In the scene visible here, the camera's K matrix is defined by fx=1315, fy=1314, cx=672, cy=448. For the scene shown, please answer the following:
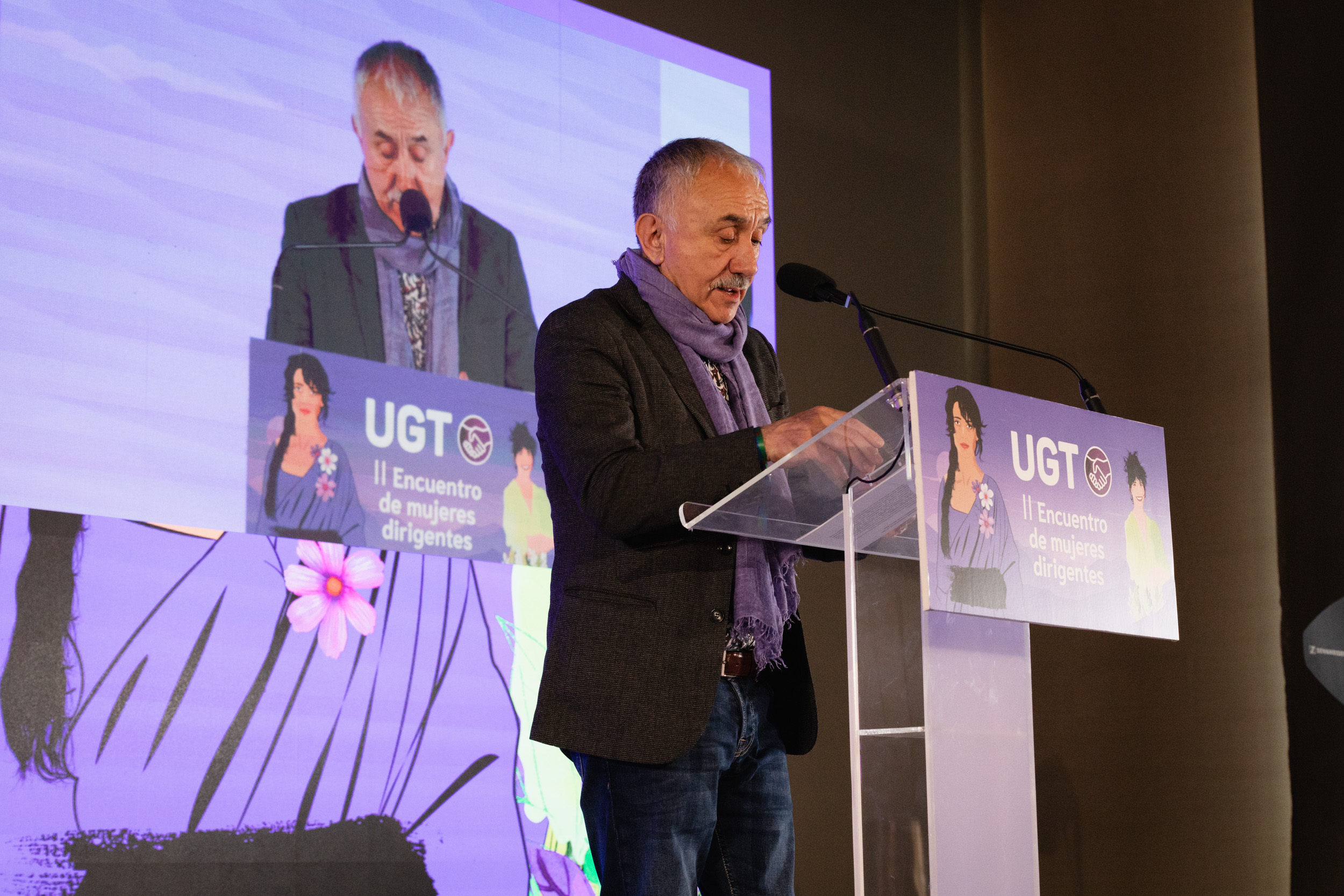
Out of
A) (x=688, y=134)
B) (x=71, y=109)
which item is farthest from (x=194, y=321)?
(x=688, y=134)

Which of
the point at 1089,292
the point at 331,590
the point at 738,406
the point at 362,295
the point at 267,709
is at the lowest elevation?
the point at 267,709

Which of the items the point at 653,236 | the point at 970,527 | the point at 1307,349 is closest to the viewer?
the point at 970,527

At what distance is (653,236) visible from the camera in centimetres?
191

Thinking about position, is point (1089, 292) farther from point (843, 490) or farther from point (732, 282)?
point (843, 490)

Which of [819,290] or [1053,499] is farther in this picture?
[819,290]

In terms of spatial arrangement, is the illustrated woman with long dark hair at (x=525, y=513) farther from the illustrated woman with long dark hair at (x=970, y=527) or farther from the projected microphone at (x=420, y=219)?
the illustrated woman with long dark hair at (x=970, y=527)

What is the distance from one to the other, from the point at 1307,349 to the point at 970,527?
2942mm

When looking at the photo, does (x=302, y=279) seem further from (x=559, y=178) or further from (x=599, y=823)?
(x=599, y=823)

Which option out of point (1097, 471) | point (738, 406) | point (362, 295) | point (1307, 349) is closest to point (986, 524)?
point (1097, 471)

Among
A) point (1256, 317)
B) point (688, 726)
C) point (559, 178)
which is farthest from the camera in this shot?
point (1256, 317)

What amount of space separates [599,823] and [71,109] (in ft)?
6.52

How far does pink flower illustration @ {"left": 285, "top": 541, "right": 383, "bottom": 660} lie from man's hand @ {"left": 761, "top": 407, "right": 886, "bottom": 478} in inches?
65.5

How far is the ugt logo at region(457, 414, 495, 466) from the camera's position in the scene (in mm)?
3186

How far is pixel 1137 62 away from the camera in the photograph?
452 centimetres
